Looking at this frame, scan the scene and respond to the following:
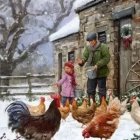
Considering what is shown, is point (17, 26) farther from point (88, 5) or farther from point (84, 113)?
point (84, 113)

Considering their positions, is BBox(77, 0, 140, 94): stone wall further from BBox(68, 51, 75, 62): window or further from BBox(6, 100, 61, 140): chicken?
BBox(6, 100, 61, 140): chicken

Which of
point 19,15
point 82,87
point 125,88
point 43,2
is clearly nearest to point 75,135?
point 125,88

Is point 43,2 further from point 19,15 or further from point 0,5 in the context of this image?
point 19,15

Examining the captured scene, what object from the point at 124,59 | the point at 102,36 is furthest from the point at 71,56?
the point at 124,59

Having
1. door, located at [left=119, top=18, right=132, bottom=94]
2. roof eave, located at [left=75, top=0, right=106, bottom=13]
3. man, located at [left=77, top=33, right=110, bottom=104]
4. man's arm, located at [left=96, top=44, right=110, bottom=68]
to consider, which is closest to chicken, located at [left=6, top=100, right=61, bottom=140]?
man's arm, located at [left=96, top=44, right=110, bottom=68]

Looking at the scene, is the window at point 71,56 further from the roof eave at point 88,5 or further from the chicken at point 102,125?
the chicken at point 102,125

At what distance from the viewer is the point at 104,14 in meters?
12.6

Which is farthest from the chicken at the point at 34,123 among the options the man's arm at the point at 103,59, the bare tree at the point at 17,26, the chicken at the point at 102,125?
the bare tree at the point at 17,26

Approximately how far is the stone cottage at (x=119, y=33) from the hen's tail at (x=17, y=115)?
Answer: 17.3 feet

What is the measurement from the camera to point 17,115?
583 centimetres

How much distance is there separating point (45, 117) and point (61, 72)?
11.5m

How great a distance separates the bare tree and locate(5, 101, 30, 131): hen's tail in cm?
1895

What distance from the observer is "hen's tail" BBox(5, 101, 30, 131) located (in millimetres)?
5750

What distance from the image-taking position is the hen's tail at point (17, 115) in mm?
5750
